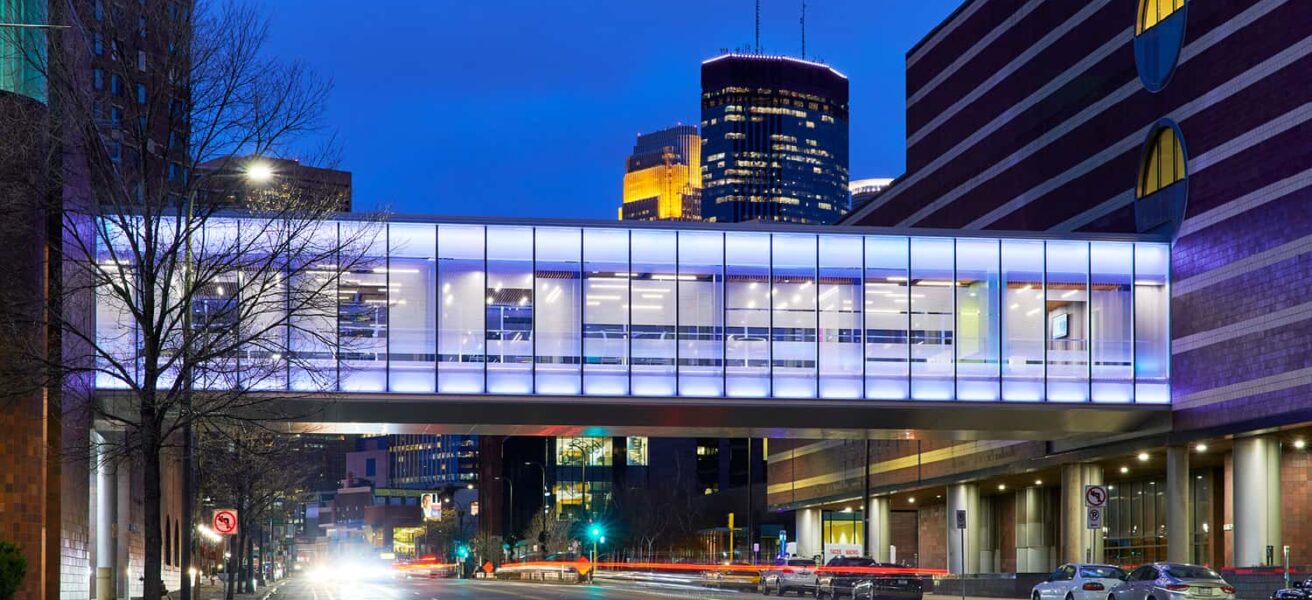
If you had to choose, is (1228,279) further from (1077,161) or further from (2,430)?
(2,430)

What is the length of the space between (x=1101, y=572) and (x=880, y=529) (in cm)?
4400

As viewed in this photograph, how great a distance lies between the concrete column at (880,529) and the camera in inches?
3406

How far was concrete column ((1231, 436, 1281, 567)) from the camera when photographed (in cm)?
4950

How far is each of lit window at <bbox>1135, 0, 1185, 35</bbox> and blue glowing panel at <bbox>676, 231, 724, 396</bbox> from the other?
1664cm

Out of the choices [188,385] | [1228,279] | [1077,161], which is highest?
[1077,161]

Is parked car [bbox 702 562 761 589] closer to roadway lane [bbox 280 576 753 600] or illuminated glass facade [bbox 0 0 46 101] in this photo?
roadway lane [bbox 280 576 753 600]

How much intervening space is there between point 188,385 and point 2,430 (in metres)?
5.65

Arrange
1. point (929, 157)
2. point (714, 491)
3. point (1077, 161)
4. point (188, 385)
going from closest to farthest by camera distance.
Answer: point (188, 385)
point (1077, 161)
point (929, 157)
point (714, 491)

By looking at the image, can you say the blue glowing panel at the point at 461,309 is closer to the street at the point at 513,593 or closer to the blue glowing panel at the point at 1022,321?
the street at the point at 513,593

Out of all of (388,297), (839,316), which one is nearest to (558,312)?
(388,297)

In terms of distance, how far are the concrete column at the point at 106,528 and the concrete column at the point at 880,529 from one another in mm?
46138

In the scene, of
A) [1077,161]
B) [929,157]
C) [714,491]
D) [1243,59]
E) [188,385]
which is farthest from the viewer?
[714,491]

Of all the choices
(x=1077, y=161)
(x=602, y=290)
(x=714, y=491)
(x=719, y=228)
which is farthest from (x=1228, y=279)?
(x=714, y=491)

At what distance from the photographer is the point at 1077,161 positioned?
202ft
